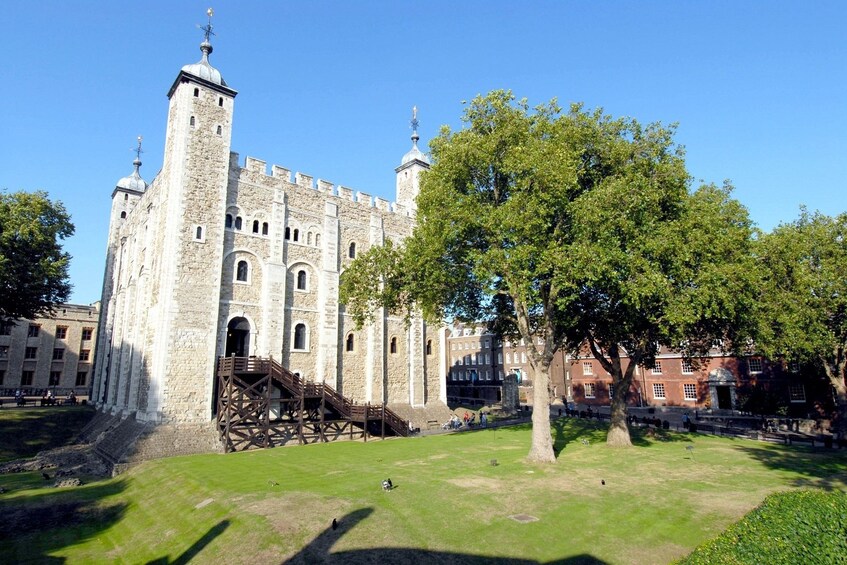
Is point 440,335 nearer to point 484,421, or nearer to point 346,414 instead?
point 484,421

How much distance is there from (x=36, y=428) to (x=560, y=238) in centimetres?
3744

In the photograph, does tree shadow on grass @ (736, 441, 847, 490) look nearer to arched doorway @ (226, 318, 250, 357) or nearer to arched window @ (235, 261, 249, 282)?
arched doorway @ (226, 318, 250, 357)

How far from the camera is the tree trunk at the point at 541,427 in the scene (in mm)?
20078

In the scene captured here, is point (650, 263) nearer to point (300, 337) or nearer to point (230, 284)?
point (300, 337)

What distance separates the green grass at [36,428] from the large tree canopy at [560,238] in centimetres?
2439

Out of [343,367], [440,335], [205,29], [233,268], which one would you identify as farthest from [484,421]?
[205,29]

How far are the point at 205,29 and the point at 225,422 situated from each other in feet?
85.3

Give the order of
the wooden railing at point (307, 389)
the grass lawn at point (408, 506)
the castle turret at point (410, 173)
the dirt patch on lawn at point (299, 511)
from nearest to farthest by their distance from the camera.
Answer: the grass lawn at point (408, 506)
the dirt patch on lawn at point (299, 511)
the wooden railing at point (307, 389)
the castle turret at point (410, 173)

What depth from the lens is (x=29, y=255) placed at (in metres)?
33.4

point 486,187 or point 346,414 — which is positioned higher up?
point 486,187

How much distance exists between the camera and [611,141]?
21.4 metres

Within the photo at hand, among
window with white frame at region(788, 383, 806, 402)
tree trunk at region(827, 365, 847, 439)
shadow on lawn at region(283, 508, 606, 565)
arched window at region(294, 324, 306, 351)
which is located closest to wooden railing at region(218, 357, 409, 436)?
arched window at region(294, 324, 306, 351)

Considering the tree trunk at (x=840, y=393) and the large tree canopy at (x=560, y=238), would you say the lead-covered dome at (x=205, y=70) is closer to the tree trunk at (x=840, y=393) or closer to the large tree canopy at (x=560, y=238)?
the large tree canopy at (x=560, y=238)

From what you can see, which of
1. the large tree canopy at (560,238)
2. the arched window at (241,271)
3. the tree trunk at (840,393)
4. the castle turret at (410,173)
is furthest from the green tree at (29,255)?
the tree trunk at (840,393)
